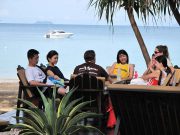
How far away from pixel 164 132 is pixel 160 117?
0.50ft

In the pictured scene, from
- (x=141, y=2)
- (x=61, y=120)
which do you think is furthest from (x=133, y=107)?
(x=141, y=2)

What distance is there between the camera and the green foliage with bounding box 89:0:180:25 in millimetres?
8719

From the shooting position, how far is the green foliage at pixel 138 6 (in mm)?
8719

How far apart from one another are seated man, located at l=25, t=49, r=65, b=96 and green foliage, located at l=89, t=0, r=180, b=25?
196cm

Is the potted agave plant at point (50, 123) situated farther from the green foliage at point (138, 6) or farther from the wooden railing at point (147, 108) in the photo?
the green foliage at point (138, 6)

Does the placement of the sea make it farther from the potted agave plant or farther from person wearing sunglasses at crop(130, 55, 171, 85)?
the potted agave plant

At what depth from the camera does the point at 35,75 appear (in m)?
6.96

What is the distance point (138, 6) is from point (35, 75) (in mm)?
2863

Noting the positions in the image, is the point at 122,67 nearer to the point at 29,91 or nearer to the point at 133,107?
the point at 29,91

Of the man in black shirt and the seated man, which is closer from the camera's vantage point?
the man in black shirt

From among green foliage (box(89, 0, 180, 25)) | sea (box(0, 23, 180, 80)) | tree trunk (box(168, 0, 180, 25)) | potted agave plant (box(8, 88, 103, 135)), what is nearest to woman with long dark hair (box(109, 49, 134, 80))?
sea (box(0, 23, 180, 80))

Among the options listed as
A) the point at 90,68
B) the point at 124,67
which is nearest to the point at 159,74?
the point at 90,68

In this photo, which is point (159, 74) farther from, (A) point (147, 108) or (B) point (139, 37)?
(B) point (139, 37)

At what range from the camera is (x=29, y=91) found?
688cm
